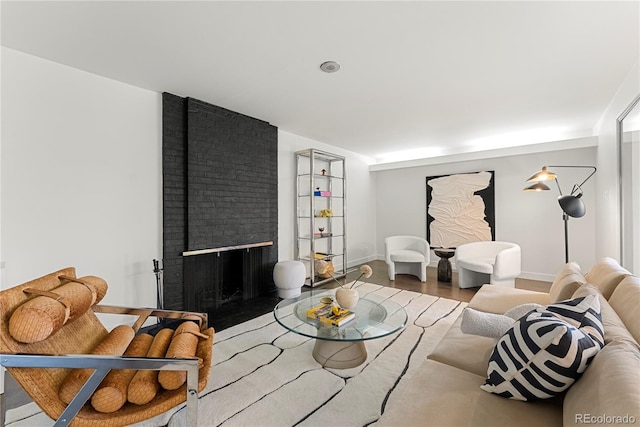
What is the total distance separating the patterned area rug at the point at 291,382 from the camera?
1564 millimetres

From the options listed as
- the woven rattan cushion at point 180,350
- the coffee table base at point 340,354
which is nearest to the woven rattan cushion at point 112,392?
the woven rattan cushion at point 180,350

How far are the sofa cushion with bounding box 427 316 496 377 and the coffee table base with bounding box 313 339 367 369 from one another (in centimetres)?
69

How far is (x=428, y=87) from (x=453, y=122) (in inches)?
53.2

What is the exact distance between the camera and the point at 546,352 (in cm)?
97

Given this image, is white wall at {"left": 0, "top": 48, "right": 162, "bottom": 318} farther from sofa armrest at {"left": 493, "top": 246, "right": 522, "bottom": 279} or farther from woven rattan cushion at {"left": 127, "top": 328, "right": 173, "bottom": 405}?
sofa armrest at {"left": 493, "top": 246, "right": 522, "bottom": 279}

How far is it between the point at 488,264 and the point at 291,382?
330cm

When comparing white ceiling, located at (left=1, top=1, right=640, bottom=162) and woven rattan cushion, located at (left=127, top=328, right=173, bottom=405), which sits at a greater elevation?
white ceiling, located at (left=1, top=1, right=640, bottom=162)

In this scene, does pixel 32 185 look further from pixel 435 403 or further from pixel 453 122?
pixel 453 122

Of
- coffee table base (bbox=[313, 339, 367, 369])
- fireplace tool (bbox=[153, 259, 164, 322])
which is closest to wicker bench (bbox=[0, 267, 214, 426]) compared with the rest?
coffee table base (bbox=[313, 339, 367, 369])

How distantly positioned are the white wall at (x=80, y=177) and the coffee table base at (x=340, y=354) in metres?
1.89

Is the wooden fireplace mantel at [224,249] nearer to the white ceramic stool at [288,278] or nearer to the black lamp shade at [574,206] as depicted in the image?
the white ceramic stool at [288,278]

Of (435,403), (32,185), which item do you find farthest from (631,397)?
(32,185)

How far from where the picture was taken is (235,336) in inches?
101

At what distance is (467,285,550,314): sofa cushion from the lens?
2086 millimetres
